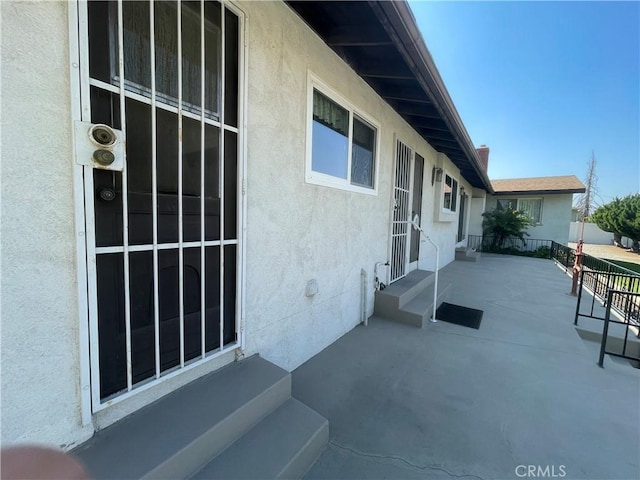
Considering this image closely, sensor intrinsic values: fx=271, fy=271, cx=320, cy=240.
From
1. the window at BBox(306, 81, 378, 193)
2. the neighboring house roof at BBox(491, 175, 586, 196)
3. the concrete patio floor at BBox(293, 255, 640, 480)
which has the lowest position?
the concrete patio floor at BBox(293, 255, 640, 480)

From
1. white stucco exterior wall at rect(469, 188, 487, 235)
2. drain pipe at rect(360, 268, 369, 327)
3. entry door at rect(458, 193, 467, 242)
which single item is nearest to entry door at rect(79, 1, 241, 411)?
drain pipe at rect(360, 268, 369, 327)

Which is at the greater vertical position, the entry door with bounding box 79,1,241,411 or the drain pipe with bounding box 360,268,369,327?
the entry door with bounding box 79,1,241,411

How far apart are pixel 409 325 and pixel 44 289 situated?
12.9 ft

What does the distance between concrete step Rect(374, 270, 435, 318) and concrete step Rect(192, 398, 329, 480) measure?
255cm

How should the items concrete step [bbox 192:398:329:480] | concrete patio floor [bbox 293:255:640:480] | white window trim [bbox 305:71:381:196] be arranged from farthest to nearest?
white window trim [bbox 305:71:381:196]
concrete patio floor [bbox 293:255:640:480]
concrete step [bbox 192:398:329:480]

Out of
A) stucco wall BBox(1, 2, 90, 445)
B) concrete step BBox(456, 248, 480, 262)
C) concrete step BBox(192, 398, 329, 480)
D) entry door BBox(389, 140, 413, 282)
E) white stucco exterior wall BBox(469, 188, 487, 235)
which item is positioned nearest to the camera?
stucco wall BBox(1, 2, 90, 445)

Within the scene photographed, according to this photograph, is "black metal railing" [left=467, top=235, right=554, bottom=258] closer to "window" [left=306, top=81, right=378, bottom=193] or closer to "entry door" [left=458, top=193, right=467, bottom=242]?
"entry door" [left=458, top=193, right=467, bottom=242]

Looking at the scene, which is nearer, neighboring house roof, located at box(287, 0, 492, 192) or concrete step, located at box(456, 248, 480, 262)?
neighboring house roof, located at box(287, 0, 492, 192)

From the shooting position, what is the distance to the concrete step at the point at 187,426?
48.2 inches

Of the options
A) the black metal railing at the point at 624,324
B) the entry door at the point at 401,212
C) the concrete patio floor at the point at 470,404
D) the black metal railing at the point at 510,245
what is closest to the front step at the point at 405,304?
the concrete patio floor at the point at 470,404

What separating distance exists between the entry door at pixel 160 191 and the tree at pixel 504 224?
51.8ft

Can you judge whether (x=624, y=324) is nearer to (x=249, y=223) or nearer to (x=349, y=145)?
(x=349, y=145)

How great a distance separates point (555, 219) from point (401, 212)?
48.9 feet

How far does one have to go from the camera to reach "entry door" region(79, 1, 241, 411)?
4.29 ft
